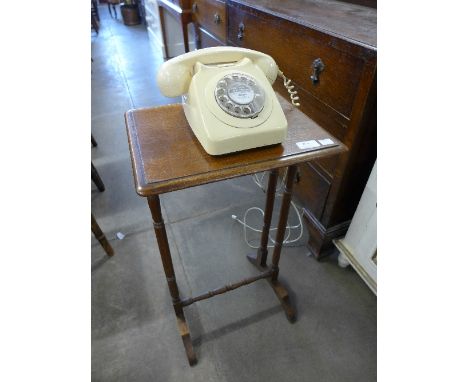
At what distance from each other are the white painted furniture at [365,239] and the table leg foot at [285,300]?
29 cm

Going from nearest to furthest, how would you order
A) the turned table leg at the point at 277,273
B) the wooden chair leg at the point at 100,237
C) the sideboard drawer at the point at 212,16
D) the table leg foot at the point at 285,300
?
1. the turned table leg at the point at 277,273
2. the table leg foot at the point at 285,300
3. the wooden chair leg at the point at 100,237
4. the sideboard drawer at the point at 212,16

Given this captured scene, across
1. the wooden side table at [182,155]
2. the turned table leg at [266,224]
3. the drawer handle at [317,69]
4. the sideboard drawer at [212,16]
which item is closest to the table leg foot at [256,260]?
the turned table leg at [266,224]

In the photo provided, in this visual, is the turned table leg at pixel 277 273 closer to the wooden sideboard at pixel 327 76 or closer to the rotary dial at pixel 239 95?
the wooden sideboard at pixel 327 76

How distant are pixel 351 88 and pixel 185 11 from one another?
1.77 meters

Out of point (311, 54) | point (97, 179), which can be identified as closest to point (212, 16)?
point (311, 54)

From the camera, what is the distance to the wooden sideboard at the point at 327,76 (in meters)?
0.81

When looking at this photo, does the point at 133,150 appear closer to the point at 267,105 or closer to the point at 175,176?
the point at 175,176

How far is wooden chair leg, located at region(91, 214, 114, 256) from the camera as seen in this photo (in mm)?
1215

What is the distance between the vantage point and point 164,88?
61 centimetres

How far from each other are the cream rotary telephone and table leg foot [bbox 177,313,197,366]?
706mm

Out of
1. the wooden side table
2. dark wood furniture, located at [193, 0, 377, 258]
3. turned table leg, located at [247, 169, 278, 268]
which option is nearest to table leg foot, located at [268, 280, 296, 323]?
turned table leg, located at [247, 169, 278, 268]

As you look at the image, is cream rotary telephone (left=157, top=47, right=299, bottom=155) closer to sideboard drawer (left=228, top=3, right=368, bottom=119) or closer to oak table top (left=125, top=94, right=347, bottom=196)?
oak table top (left=125, top=94, right=347, bottom=196)

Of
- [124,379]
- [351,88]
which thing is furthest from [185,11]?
[124,379]

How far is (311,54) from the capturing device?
92 cm
